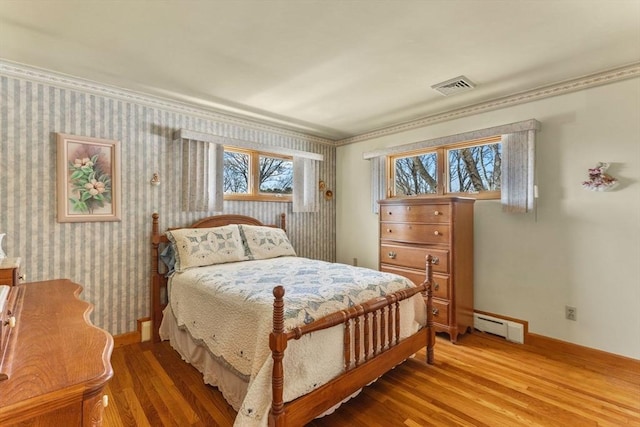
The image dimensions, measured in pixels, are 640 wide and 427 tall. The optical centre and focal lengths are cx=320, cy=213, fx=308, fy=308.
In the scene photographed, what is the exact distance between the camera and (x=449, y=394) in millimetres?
2113

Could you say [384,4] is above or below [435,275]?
above

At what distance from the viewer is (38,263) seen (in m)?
2.47

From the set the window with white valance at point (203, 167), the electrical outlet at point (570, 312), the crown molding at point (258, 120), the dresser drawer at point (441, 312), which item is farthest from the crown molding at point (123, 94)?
the electrical outlet at point (570, 312)

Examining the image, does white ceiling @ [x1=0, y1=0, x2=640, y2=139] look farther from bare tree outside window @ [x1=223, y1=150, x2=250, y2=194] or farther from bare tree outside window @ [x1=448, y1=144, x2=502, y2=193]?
bare tree outside window @ [x1=223, y1=150, x2=250, y2=194]

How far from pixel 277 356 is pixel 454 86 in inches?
103

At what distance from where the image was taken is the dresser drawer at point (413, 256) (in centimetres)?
300

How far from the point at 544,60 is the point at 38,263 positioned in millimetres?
4246

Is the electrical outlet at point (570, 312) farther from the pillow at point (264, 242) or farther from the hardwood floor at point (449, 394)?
the pillow at point (264, 242)

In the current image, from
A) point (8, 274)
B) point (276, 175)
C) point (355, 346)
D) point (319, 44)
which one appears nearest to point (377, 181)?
point (276, 175)

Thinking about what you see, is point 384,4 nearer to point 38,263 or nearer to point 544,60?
point 544,60

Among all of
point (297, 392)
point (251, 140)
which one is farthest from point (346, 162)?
point (297, 392)

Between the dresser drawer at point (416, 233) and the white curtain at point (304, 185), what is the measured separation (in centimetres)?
118

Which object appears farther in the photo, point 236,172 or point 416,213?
point 236,172

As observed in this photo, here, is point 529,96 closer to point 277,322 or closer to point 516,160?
point 516,160
